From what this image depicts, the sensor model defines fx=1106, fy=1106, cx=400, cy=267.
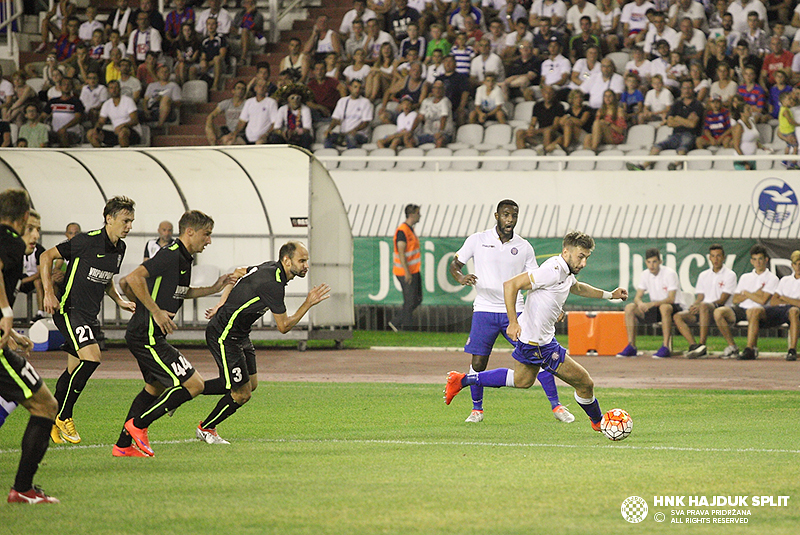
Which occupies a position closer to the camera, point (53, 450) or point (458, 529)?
point (458, 529)

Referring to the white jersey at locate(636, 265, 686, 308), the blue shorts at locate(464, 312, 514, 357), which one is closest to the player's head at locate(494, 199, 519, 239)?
the blue shorts at locate(464, 312, 514, 357)

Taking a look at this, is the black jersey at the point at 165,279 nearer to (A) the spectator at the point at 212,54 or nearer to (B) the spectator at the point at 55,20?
(A) the spectator at the point at 212,54

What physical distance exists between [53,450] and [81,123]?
1869cm

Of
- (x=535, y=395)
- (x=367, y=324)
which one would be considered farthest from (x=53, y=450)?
(x=367, y=324)

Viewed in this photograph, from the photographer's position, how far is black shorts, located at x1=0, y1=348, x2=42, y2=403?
6840 mm

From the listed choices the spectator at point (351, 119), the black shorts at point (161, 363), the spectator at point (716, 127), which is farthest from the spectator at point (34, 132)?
the black shorts at point (161, 363)

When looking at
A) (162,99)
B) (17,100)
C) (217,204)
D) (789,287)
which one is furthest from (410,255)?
(17,100)

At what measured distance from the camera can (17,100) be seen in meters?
27.0

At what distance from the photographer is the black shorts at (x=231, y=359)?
9492 millimetres

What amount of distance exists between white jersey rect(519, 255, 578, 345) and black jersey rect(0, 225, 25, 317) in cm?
474

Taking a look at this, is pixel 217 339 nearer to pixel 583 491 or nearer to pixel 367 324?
pixel 583 491

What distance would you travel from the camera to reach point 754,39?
2380 cm

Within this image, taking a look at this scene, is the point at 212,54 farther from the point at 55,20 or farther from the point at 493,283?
the point at 493,283

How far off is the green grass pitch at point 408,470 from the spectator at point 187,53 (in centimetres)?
1621
